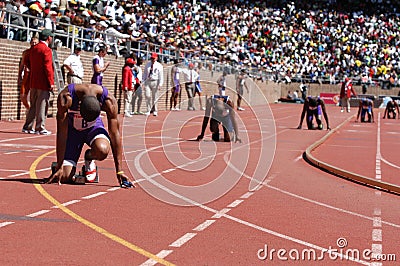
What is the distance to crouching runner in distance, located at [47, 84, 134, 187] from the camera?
36.3ft

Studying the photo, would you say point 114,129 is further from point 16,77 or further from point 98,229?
point 16,77

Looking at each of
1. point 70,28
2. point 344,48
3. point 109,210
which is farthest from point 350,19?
point 109,210

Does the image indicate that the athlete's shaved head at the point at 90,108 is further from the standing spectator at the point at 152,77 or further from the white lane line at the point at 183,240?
the standing spectator at the point at 152,77

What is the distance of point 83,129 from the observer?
11367 millimetres

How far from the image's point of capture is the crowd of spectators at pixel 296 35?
61500mm

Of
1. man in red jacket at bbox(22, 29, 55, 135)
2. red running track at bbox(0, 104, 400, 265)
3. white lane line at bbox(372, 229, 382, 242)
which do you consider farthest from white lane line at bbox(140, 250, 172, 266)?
man in red jacket at bbox(22, 29, 55, 135)

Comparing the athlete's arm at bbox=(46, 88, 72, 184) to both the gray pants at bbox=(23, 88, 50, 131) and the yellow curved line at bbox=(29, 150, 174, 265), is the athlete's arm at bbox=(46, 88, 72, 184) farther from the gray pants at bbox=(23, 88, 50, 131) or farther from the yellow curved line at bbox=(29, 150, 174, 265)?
the gray pants at bbox=(23, 88, 50, 131)

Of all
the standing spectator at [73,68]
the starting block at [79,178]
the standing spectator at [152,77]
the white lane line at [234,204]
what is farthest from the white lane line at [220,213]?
the standing spectator at [152,77]

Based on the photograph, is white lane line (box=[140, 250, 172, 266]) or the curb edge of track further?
the curb edge of track

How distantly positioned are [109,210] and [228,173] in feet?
16.1

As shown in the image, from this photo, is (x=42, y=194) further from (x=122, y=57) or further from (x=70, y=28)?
(x=122, y=57)

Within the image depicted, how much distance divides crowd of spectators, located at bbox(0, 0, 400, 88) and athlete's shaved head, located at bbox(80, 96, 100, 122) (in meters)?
40.6

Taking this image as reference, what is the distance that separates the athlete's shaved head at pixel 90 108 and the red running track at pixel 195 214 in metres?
0.98

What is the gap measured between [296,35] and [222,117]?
53373mm
